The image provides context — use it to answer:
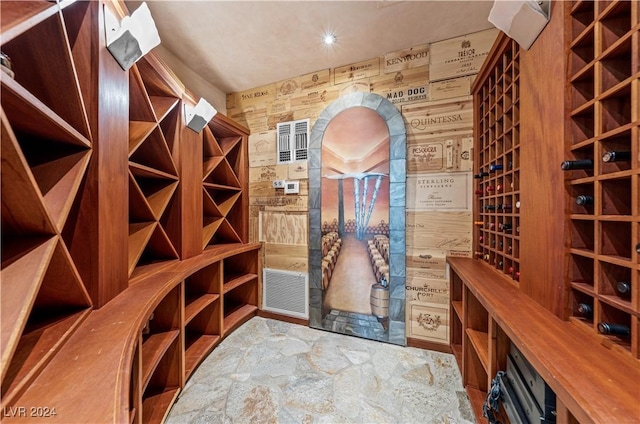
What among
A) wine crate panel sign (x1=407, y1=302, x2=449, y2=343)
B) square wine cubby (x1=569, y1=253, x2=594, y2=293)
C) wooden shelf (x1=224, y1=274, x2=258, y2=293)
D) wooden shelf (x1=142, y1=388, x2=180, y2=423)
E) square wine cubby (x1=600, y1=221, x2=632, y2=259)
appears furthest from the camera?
wooden shelf (x1=224, y1=274, x2=258, y2=293)

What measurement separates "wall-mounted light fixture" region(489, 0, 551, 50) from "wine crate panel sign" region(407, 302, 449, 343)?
1.91m

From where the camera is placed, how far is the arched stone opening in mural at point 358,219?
210 centimetres

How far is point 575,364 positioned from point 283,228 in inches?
90.5

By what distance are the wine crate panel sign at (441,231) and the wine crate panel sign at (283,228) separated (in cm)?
109

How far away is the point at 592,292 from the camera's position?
0.77 metres

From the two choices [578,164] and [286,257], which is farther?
[286,257]

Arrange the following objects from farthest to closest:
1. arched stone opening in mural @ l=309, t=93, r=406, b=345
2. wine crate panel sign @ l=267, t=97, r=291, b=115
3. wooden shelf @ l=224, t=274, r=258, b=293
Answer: wine crate panel sign @ l=267, t=97, r=291, b=115 < wooden shelf @ l=224, t=274, r=258, b=293 < arched stone opening in mural @ l=309, t=93, r=406, b=345

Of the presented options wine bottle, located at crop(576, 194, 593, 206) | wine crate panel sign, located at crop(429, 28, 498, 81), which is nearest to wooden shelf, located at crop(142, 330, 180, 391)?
wine bottle, located at crop(576, 194, 593, 206)

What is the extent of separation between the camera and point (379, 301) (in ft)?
7.14

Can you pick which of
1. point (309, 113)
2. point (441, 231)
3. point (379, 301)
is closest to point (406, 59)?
point (309, 113)

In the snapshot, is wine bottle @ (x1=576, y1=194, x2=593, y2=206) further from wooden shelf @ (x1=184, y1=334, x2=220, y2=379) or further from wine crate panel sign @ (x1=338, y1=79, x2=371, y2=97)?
wooden shelf @ (x1=184, y1=334, x2=220, y2=379)

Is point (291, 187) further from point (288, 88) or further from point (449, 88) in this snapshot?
point (449, 88)

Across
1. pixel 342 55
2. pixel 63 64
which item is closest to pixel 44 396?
pixel 63 64

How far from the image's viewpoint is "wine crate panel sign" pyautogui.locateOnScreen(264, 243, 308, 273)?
252 centimetres
